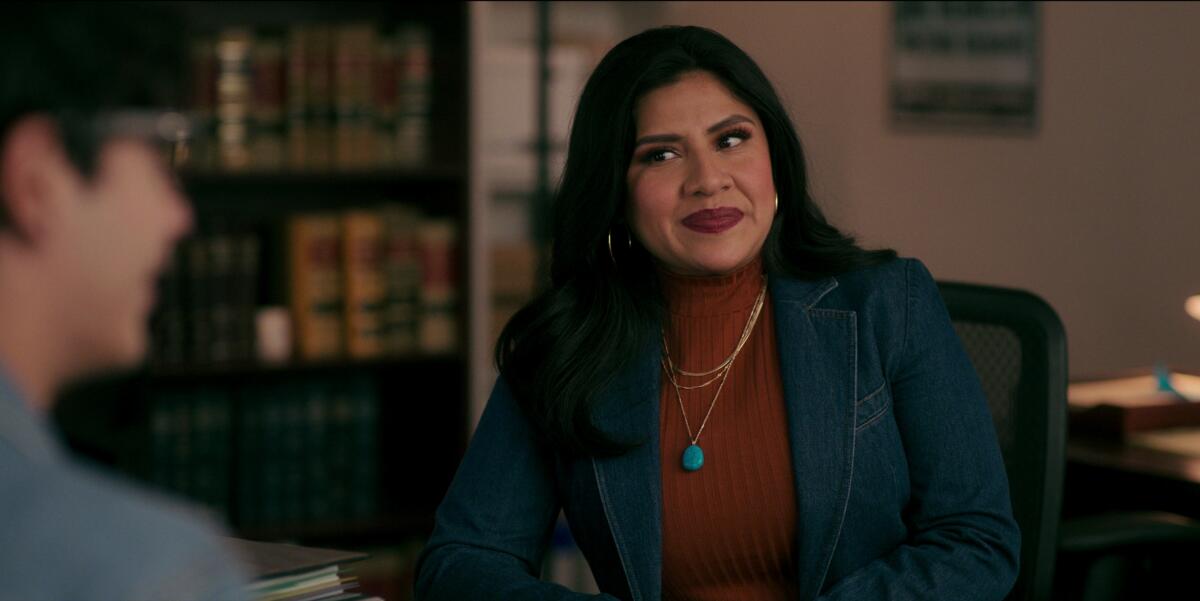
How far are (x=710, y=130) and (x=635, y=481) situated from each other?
43 cm

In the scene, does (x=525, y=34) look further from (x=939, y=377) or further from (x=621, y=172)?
(x=939, y=377)

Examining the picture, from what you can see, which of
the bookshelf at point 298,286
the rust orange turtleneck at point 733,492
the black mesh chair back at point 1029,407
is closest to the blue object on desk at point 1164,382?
the black mesh chair back at point 1029,407

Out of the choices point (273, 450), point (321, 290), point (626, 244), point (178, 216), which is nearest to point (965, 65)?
point (321, 290)

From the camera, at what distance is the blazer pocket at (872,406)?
5.38 ft

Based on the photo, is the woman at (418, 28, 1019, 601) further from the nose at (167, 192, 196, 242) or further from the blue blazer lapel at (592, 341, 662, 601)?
the nose at (167, 192, 196, 242)

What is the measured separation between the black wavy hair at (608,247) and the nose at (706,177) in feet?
0.30

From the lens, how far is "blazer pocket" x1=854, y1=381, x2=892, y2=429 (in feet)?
5.38

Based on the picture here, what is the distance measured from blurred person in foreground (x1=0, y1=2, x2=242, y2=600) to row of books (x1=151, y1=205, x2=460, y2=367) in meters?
2.51

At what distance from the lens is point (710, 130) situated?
1.70 m

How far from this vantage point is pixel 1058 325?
184 cm

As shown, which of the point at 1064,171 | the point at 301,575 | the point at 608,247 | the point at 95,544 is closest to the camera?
the point at 95,544

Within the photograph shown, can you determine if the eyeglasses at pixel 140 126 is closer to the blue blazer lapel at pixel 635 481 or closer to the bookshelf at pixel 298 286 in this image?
the blue blazer lapel at pixel 635 481

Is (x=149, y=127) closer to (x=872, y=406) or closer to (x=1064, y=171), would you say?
(x=872, y=406)

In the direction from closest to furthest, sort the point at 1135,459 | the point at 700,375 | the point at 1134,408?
the point at 700,375 < the point at 1135,459 < the point at 1134,408
